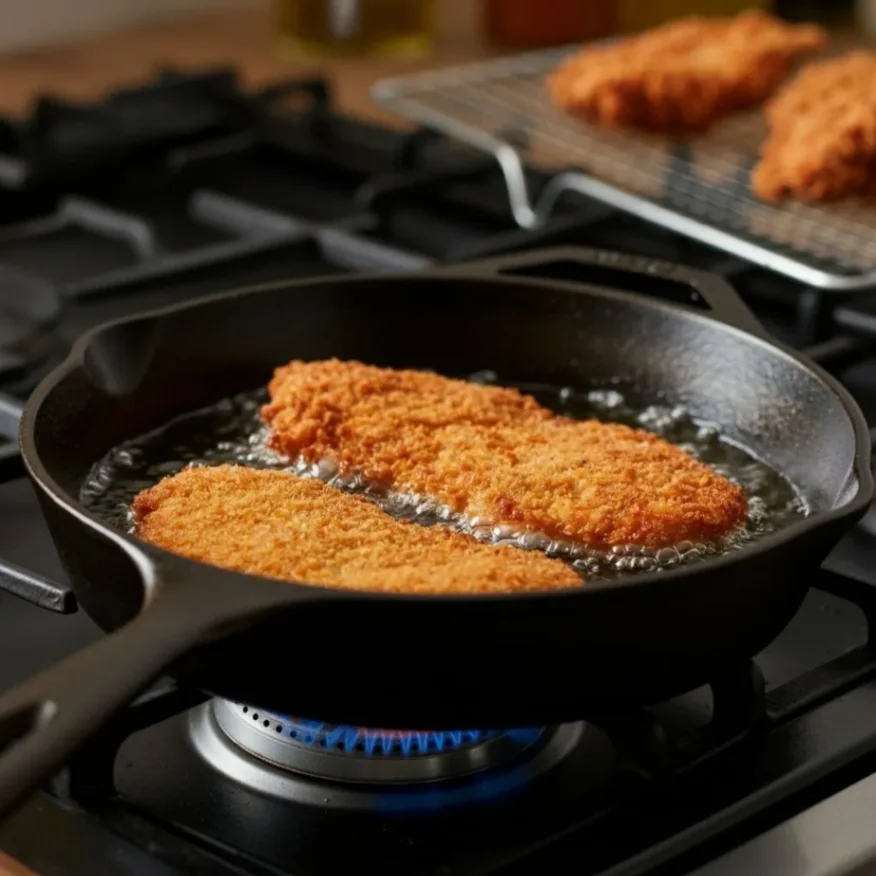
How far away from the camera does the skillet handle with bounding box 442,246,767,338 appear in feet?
2.90

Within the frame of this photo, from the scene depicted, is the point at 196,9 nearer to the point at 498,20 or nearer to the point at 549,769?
the point at 498,20

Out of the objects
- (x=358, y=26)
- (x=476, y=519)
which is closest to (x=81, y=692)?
(x=476, y=519)

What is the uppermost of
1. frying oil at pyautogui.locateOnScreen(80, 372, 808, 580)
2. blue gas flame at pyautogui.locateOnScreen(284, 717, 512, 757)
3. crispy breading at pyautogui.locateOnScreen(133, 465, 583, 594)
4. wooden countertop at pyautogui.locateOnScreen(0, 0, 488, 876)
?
crispy breading at pyautogui.locateOnScreen(133, 465, 583, 594)

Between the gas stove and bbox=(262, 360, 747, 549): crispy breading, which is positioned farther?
bbox=(262, 360, 747, 549): crispy breading

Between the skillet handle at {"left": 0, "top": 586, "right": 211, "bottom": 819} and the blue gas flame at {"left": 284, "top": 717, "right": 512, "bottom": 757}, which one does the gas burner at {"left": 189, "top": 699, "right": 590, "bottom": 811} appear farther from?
the skillet handle at {"left": 0, "top": 586, "right": 211, "bottom": 819}

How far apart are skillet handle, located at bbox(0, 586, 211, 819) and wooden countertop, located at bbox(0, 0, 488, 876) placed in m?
1.17

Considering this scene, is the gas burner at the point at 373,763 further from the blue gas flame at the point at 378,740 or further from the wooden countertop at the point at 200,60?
the wooden countertop at the point at 200,60

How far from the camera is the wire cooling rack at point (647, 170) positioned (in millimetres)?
1192

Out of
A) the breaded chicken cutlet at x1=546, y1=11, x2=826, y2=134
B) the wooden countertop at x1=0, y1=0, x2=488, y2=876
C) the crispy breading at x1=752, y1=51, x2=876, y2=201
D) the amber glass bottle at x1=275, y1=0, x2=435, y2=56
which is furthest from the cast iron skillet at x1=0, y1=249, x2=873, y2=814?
the amber glass bottle at x1=275, y1=0, x2=435, y2=56

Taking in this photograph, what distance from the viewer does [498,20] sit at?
6.27ft

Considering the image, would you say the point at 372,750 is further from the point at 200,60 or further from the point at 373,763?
the point at 200,60

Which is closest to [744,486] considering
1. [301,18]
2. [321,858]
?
[321,858]

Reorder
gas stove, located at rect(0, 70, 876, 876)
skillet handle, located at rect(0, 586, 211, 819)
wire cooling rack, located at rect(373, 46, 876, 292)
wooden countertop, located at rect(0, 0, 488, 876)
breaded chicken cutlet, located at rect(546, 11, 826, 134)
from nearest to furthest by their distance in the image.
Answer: skillet handle, located at rect(0, 586, 211, 819), gas stove, located at rect(0, 70, 876, 876), wire cooling rack, located at rect(373, 46, 876, 292), breaded chicken cutlet, located at rect(546, 11, 826, 134), wooden countertop, located at rect(0, 0, 488, 876)

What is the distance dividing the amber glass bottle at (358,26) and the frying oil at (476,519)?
0.96 m
